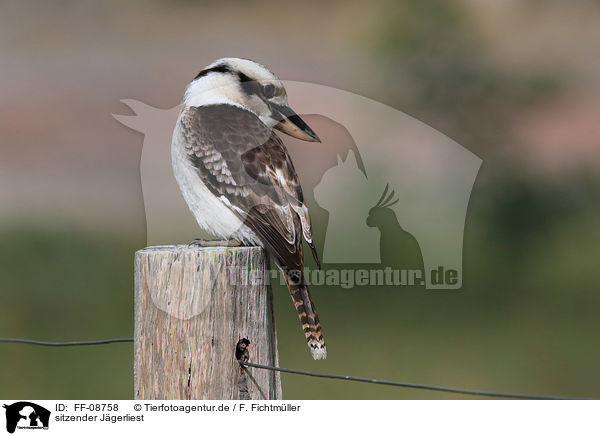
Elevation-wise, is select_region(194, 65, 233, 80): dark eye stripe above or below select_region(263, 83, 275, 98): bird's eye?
above

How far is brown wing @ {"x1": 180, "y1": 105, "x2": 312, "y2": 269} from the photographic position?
8.42ft

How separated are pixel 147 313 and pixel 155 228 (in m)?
1.11

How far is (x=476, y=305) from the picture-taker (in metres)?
5.86

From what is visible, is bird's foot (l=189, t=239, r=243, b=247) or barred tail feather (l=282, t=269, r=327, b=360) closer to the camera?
barred tail feather (l=282, t=269, r=327, b=360)

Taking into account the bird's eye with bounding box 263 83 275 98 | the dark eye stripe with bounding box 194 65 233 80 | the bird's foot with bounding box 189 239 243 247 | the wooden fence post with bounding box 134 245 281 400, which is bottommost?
the wooden fence post with bounding box 134 245 281 400

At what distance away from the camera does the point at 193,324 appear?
2.05 m

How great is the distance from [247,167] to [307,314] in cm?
62

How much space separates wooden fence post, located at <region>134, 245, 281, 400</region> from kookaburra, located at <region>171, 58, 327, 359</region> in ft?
1.32

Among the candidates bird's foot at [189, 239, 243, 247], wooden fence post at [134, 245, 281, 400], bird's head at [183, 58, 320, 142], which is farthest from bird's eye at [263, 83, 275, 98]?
wooden fence post at [134, 245, 281, 400]

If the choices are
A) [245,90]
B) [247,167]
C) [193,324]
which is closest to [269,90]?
[245,90]

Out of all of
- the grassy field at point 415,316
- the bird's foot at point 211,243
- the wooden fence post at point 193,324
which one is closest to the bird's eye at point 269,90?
the bird's foot at point 211,243

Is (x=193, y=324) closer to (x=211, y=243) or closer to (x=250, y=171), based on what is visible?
(x=211, y=243)

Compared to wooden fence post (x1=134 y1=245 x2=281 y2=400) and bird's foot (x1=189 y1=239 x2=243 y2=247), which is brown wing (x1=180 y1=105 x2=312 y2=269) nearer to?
bird's foot (x1=189 y1=239 x2=243 y2=247)

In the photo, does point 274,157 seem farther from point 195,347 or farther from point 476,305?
point 476,305
